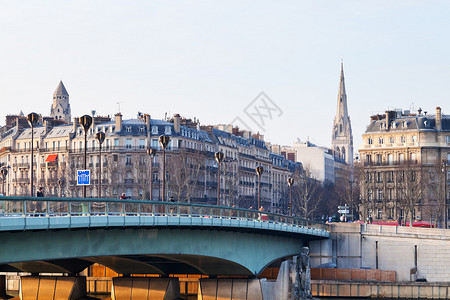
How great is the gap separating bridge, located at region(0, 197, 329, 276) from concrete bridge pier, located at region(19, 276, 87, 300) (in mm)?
1101

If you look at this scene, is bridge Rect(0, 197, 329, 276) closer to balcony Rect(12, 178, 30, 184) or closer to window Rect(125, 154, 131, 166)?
window Rect(125, 154, 131, 166)

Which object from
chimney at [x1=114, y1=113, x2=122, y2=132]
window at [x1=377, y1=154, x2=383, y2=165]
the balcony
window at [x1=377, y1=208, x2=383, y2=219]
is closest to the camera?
chimney at [x1=114, y1=113, x2=122, y2=132]

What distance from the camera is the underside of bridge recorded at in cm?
3356

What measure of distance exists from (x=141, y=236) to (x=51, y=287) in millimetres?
13018

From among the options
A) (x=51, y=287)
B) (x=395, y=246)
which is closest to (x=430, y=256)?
(x=395, y=246)

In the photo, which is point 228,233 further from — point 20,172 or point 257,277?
point 20,172

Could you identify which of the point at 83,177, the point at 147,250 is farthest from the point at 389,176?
the point at 83,177

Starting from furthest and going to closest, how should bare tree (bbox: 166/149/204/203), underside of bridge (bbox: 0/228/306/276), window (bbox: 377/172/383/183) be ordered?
window (bbox: 377/172/383/183), bare tree (bbox: 166/149/204/203), underside of bridge (bbox: 0/228/306/276)

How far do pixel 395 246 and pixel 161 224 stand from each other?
30794 mm

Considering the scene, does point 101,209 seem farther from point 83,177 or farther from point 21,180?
point 21,180

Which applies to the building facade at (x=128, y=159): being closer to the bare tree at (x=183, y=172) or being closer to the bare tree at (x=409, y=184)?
the bare tree at (x=183, y=172)

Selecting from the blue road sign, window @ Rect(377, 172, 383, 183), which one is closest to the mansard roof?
window @ Rect(377, 172, 383, 183)

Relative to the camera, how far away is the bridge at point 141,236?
108ft

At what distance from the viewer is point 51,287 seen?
52.1 meters
